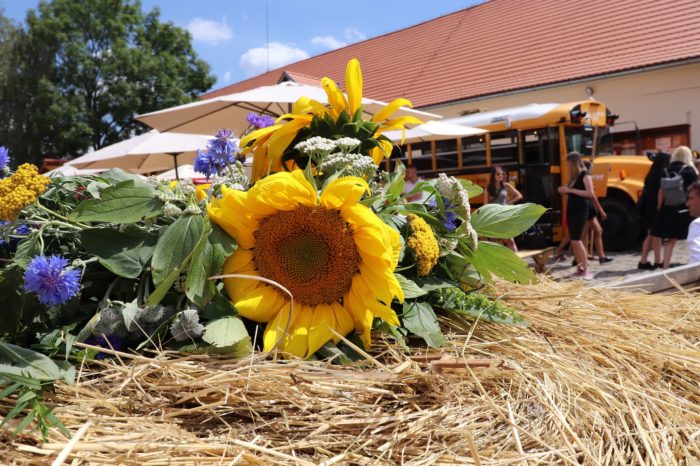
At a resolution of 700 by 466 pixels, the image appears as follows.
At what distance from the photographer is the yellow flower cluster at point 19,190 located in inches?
39.1

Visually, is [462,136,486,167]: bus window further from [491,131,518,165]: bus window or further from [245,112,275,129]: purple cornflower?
[245,112,275,129]: purple cornflower

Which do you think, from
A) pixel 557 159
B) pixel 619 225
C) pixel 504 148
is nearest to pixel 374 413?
pixel 557 159

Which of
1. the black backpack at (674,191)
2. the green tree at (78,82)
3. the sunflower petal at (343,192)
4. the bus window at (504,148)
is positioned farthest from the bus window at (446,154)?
the green tree at (78,82)

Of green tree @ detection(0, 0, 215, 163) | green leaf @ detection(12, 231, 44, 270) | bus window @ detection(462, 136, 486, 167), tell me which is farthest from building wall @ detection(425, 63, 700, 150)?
green tree @ detection(0, 0, 215, 163)

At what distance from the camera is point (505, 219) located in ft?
4.76

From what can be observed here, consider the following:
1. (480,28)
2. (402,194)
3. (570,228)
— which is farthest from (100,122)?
(402,194)

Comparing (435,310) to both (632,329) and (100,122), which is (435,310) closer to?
(632,329)

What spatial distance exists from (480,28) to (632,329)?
20.7 meters

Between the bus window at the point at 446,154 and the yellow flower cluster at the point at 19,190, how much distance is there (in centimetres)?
1109

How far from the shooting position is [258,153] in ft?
4.29

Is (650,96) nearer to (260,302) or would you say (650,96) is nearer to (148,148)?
(148,148)

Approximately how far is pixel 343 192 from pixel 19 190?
545 millimetres

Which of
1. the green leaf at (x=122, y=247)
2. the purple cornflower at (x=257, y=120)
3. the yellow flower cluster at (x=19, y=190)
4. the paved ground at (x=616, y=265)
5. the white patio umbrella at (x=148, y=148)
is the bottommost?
the paved ground at (x=616, y=265)

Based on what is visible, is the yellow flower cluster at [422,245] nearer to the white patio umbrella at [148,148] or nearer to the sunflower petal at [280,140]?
the sunflower petal at [280,140]
